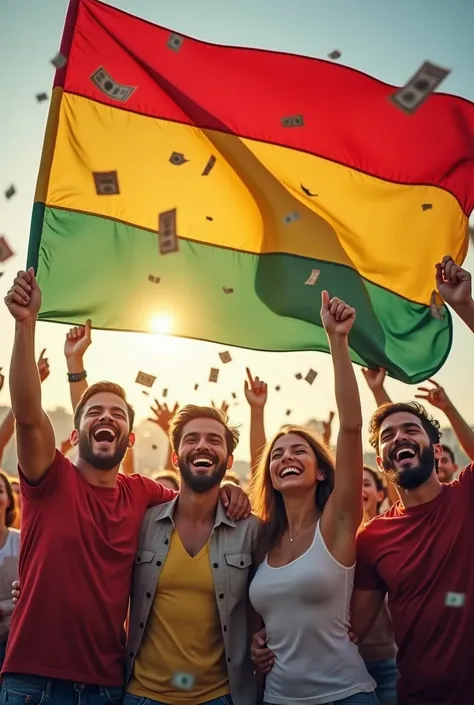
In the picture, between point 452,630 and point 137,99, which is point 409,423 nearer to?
point 452,630

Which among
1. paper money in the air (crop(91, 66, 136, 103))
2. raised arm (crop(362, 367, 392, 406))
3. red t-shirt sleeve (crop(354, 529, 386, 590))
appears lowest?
red t-shirt sleeve (crop(354, 529, 386, 590))

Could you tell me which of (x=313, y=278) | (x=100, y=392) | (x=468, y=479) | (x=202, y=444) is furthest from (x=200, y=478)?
(x=313, y=278)

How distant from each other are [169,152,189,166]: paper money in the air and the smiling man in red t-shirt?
293cm

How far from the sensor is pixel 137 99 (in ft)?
23.0

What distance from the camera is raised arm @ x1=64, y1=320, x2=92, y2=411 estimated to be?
18.9 ft

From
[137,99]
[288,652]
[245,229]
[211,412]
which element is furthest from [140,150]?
[288,652]

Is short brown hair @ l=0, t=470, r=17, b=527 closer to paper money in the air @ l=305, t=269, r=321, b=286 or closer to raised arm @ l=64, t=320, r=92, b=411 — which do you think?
raised arm @ l=64, t=320, r=92, b=411

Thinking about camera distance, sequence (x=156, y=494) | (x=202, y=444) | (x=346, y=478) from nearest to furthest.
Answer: (x=346, y=478) < (x=202, y=444) < (x=156, y=494)

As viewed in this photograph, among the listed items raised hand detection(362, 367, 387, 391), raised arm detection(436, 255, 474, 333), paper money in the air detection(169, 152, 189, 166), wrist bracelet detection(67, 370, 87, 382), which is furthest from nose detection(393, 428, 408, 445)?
paper money in the air detection(169, 152, 189, 166)

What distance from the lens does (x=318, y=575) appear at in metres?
4.13

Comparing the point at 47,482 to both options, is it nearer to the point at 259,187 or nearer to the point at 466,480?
the point at 466,480

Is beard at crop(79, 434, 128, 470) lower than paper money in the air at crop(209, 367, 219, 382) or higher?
lower

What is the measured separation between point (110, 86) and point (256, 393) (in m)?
3.38

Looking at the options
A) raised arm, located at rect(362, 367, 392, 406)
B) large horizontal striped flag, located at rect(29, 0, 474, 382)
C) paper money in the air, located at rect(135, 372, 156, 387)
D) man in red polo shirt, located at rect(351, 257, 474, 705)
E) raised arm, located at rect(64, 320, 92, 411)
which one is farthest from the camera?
paper money in the air, located at rect(135, 372, 156, 387)
